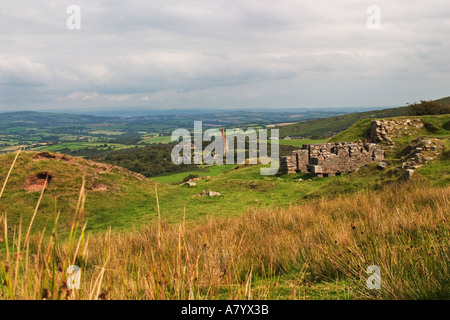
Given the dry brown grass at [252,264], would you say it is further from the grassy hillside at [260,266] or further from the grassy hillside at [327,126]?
the grassy hillside at [327,126]

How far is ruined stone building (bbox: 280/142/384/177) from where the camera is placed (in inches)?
898

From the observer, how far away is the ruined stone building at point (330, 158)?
74.8 ft

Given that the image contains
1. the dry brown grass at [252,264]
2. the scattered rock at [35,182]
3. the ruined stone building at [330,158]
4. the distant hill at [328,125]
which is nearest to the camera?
the dry brown grass at [252,264]

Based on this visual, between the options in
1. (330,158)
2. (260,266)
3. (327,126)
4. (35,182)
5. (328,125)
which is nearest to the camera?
(260,266)

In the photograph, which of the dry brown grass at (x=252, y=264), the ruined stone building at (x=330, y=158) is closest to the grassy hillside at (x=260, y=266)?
the dry brown grass at (x=252, y=264)

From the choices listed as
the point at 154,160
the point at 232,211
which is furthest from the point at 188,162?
the point at 232,211

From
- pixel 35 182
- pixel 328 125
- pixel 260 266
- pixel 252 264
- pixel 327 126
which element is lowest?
pixel 35 182

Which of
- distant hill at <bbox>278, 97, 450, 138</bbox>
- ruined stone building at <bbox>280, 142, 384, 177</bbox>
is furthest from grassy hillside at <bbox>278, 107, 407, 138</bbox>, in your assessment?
ruined stone building at <bbox>280, 142, 384, 177</bbox>

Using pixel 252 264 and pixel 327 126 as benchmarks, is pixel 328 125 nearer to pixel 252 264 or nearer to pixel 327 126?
pixel 327 126

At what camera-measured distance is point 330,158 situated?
75.1 ft

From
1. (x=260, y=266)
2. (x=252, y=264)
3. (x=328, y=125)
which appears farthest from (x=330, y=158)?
(x=328, y=125)
